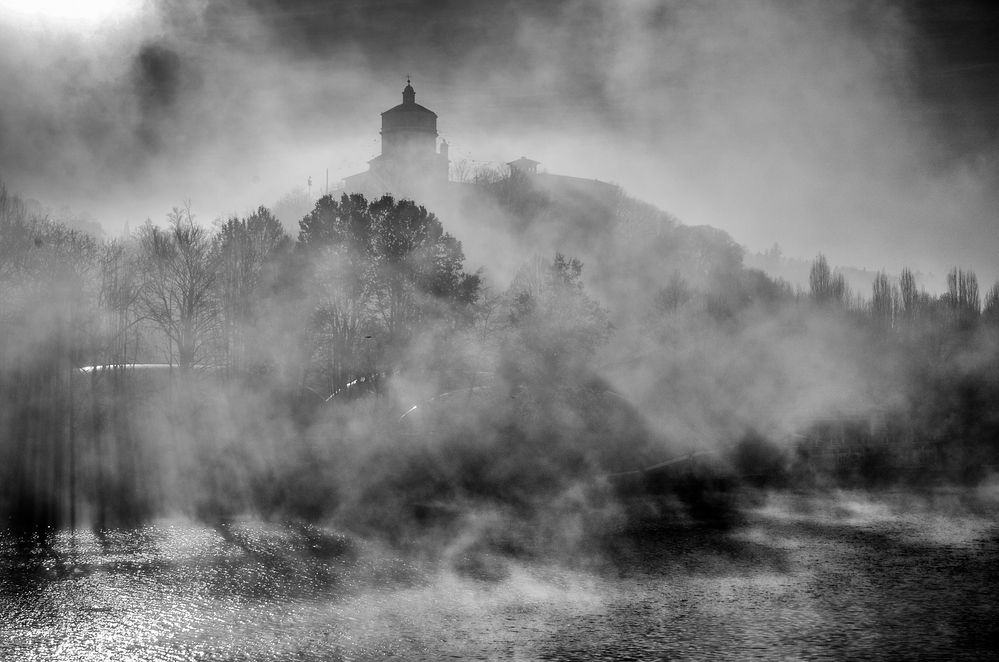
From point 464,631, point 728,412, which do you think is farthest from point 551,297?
point 464,631

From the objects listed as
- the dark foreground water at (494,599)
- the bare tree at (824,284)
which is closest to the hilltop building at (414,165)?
the bare tree at (824,284)

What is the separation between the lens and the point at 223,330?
153 ft

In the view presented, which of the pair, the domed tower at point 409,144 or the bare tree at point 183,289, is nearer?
the bare tree at point 183,289

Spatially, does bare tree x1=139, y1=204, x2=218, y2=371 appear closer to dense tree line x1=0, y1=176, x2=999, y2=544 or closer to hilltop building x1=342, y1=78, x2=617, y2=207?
dense tree line x1=0, y1=176, x2=999, y2=544

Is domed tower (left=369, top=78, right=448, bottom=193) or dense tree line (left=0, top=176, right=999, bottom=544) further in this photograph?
domed tower (left=369, top=78, right=448, bottom=193)

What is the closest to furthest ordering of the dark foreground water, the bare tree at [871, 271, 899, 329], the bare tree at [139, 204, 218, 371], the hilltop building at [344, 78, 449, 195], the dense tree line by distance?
the dark foreground water < the dense tree line < the bare tree at [139, 204, 218, 371] < the bare tree at [871, 271, 899, 329] < the hilltop building at [344, 78, 449, 195]

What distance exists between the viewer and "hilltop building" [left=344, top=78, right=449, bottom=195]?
8206cm

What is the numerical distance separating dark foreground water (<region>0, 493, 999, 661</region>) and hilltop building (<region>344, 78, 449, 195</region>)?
60200mm

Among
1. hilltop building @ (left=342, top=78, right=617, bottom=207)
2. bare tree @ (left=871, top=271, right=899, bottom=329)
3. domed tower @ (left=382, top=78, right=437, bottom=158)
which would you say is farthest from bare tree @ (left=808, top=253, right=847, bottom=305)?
domed tower @ (left=382, top=78, right=437, bottom=158)

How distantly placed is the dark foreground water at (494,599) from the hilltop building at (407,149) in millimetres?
60200

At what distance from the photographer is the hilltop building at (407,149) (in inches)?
3231

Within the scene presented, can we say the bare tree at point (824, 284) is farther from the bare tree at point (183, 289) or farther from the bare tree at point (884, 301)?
the bare tree at point (183, 289)

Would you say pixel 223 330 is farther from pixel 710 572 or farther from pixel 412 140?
pixel 412 140

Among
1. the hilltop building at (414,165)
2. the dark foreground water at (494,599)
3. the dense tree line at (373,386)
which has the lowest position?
the dark foreground water at (494,599)
